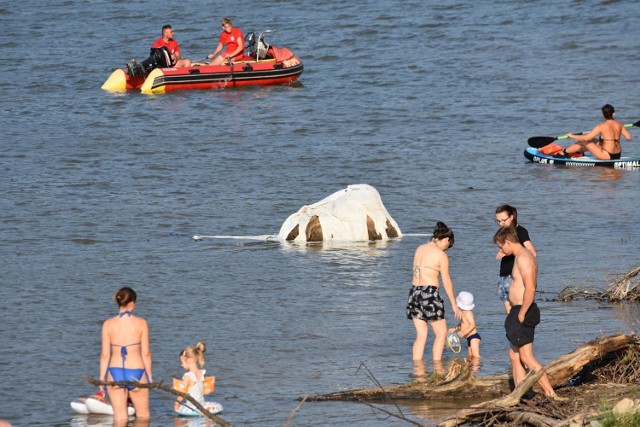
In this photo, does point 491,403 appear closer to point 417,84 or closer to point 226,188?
point 226,188

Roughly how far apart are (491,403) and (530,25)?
86.0ft

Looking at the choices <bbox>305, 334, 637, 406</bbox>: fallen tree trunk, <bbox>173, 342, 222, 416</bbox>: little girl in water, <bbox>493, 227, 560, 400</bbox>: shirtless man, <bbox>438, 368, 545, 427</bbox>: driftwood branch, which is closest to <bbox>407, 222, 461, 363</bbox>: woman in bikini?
<bbox>305, 334, 637, 406</bbox>: fallen tree trunk

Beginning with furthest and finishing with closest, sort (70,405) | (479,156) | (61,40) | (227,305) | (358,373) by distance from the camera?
1. (61,40)
2. (479,156)
3. (227,305)
4. (358,373)
5. (70,405)

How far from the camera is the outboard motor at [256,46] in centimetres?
2592

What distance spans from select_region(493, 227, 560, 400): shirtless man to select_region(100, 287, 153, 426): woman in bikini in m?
2.65

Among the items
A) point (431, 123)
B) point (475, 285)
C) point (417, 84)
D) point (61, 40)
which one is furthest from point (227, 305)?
point (61, 40)

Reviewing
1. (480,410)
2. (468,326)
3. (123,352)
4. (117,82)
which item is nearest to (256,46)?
(117,82)

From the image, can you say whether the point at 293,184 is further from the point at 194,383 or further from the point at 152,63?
the point at 194,383

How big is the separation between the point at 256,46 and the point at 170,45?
192 centimetres

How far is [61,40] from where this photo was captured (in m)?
32.2

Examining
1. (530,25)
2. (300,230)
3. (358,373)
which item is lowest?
(358,373)

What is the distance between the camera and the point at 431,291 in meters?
9.97

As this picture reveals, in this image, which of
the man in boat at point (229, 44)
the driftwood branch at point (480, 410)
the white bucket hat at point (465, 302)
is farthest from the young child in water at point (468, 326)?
the man in boat at point (229, 44)

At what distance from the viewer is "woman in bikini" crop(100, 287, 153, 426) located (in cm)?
815
